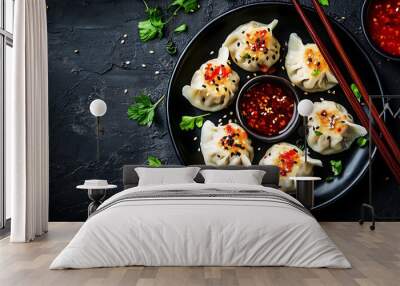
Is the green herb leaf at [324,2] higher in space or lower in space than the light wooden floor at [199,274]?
higher

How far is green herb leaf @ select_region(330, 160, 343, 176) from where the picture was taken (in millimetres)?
6734

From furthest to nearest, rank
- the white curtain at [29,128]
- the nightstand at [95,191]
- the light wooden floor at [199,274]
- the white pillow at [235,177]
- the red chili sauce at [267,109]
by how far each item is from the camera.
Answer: the red chili sauce at [267,109] < the nightstand at [95,191] < the white pillow at [235,177] < the white curtain at [29,128] < the light wooden floor at [199,274]

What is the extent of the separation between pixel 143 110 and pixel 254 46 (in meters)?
1.49

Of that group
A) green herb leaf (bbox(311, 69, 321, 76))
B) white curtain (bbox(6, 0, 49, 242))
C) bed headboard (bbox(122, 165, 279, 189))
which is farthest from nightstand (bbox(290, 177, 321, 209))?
white curtain (bbox(6, 0, 49, 242))

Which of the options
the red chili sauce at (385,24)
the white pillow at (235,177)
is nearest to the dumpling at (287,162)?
the white pillow at (235,177)

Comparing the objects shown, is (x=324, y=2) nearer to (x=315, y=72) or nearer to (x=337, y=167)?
(x=315, y=72)

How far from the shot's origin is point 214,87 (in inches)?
267

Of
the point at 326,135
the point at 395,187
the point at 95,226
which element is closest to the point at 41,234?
the point at 95,226

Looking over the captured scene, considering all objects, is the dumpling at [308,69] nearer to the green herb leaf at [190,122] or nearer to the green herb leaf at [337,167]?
the green herb leaf at [337,167]

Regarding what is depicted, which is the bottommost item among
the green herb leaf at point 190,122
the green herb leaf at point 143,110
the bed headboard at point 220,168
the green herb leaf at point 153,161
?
the bed headboard at point 220,168

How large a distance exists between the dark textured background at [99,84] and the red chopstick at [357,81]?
0.97 metres

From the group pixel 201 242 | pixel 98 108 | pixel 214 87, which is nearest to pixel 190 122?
pixel 214 87

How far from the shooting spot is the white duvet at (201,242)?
14.0ft

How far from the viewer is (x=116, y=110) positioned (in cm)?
693
